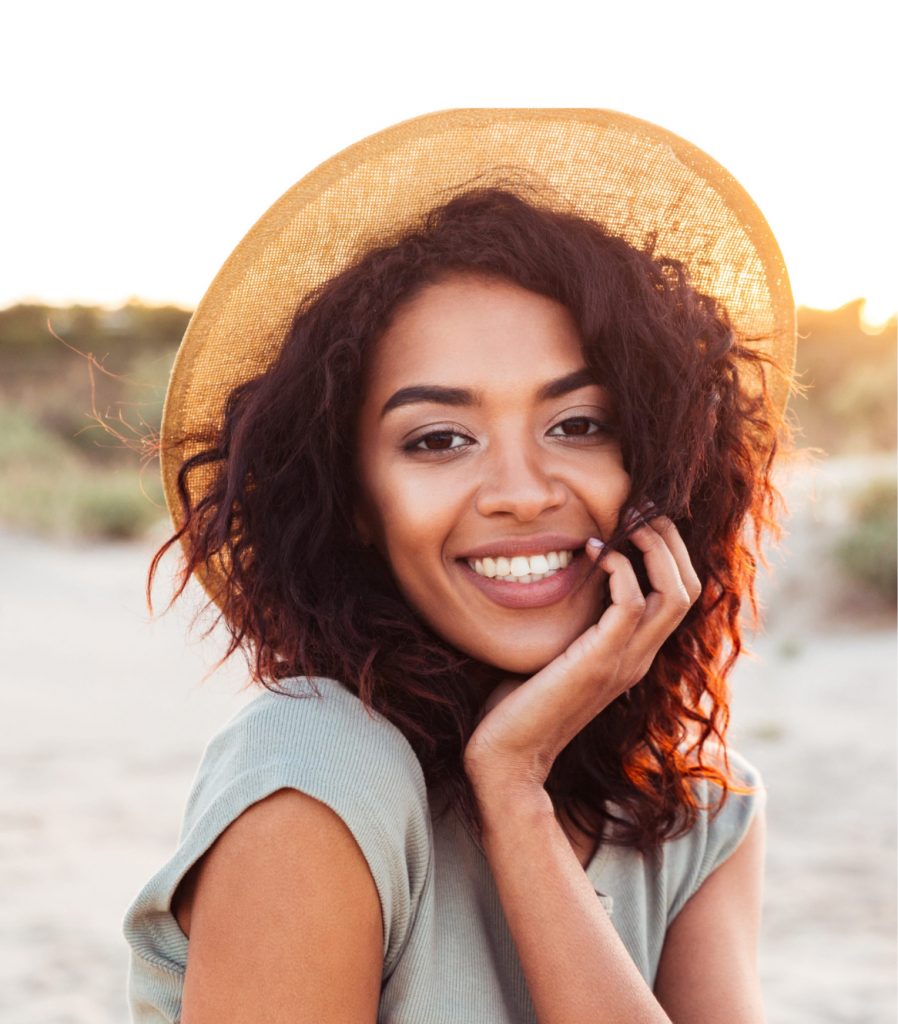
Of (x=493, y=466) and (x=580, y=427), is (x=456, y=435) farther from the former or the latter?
(x=580, y=427)

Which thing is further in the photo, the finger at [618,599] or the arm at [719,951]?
the arm at [719,951]

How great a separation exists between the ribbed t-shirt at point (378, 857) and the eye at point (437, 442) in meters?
0.44

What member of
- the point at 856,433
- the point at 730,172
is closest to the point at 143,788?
the point at 730,172

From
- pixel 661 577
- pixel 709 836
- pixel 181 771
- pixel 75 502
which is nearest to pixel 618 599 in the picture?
pixel 661 577

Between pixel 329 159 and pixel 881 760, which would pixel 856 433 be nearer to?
pixel 881 760

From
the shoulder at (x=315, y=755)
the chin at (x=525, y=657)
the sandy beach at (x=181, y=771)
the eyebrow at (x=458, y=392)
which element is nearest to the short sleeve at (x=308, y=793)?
the shoulder at (x=315, y=755)

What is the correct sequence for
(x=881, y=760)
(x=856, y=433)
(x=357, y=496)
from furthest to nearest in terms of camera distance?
1. (x=856, y=433)
2. (x=881, y=760)
3. (x=357, y=496)

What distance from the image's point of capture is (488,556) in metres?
2.02

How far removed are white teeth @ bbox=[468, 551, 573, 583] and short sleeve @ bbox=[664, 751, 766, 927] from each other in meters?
0.64

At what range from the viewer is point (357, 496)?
2225 millimetres

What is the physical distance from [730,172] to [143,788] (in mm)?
5196

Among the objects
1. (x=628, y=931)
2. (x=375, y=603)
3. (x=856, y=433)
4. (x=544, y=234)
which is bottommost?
(x=856, y=433)

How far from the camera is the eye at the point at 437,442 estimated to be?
205 centimetres

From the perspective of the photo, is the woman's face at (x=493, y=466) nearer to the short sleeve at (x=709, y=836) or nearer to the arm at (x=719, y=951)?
the short sleeve at (x=709, y=836)
